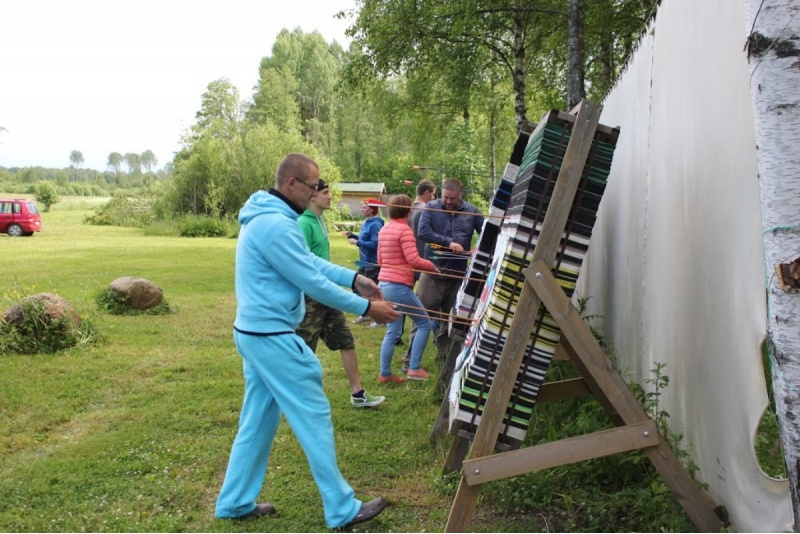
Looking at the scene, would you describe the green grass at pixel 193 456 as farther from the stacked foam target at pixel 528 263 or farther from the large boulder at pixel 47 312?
the stacked foam target at pixel 528 263

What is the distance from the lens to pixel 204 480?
190 inches

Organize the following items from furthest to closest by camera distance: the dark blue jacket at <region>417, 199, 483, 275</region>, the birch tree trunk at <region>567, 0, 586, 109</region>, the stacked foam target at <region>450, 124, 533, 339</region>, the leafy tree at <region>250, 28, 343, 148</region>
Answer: the leafy tree at <region>250, 28, 343, 148</region>, the birch tree trunk at <region>567, 0, 586, 109</region>, the dark blue jacket at <region>417, 199, 483, 275</region>, the stacked foam target at <region>450, 124, 533, 339</region>

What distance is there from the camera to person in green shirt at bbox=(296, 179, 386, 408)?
19.6 feet

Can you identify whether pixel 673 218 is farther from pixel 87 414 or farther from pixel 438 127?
pixel 438 127

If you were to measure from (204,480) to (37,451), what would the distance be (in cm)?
160

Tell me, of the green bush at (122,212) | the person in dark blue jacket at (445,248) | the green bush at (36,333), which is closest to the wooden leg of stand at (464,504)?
the person in dark blue jacket at (445,248)

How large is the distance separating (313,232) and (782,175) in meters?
4.39

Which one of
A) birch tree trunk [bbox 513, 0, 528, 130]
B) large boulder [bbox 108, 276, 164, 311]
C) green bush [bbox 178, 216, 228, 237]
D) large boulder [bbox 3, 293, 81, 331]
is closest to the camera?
large boulder [bbox 3, 293, 81, 331]

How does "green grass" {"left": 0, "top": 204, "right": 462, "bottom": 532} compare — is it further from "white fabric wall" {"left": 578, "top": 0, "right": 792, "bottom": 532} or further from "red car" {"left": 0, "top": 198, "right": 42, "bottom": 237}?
"red car" {"left": 0, "top": 198, "right": 42, "bottom": 237}

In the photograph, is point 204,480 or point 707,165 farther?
point 204,480

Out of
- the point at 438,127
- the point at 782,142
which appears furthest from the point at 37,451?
the point at 438,127

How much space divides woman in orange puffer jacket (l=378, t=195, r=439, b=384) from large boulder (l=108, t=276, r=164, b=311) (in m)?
5.64

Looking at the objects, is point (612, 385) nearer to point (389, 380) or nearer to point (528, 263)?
point (528, 263)

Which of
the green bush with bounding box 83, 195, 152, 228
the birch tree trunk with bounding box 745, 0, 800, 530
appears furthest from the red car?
the birch tree trunk with bounding box 745, 0, 800, 530
